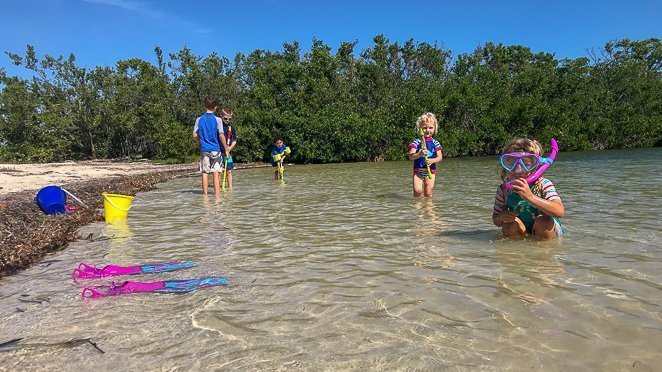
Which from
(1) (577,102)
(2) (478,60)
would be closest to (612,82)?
(1) (577,102)

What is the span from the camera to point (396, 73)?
54.3 meters

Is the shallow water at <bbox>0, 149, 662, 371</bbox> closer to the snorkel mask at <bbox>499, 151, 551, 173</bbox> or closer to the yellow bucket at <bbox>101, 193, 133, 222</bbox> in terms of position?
the snorkel mask at <bbox>499, 151, 551, 173</bbox>

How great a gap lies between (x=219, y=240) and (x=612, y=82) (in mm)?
49744

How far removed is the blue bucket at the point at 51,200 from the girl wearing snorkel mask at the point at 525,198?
746cm

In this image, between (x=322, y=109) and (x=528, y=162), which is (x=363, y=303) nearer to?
(x=528, y=162)

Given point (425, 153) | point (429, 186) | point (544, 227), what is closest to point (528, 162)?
point (544, 227)

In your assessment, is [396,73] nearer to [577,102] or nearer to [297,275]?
[577,102]

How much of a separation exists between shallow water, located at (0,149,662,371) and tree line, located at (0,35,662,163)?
1049 inches

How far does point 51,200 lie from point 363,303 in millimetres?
6975

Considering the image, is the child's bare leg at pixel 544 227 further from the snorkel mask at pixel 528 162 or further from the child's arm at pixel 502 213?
the snorkel mask at pixel 528 162

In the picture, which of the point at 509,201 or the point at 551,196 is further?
the point at 509,201

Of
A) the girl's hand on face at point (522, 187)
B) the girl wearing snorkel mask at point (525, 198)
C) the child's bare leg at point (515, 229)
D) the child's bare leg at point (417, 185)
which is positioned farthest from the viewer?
the child's bare leg at point (417, 185)

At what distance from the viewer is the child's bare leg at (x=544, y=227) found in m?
5.07

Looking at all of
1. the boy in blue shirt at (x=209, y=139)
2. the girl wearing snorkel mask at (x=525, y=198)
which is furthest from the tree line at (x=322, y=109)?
the girl wearing snorkel mask at (x=525, y=198)
